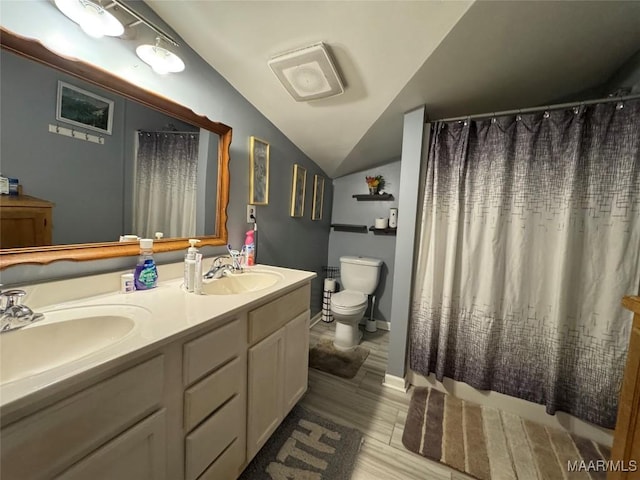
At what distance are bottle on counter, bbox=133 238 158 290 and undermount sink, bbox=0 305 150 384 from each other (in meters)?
0.20

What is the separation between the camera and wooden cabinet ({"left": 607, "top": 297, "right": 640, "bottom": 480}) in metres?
0.90

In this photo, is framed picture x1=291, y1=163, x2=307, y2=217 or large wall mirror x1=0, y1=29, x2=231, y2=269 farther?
framed picture x1=291, y1=163, x2=307, y2=217

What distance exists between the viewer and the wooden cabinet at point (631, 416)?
895 millimetres

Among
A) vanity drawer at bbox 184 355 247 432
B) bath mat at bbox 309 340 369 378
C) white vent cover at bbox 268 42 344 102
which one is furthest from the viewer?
bath mat at bbox 309 340 369 378

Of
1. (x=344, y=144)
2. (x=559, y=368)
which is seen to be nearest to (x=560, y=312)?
(x=559, y=368)

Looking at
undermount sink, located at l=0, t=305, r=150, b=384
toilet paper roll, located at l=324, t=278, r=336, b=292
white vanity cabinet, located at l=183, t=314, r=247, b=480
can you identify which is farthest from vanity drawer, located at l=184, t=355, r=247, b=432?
toilet paper roll, located at l=324, t=278, r=336, b=292

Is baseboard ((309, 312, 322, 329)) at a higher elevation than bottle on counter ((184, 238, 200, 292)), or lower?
lower

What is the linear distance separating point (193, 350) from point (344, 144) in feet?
6.22

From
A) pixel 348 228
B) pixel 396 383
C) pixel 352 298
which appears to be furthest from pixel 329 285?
pixel 396 383

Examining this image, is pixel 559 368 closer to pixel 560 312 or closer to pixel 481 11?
pixel 560 312

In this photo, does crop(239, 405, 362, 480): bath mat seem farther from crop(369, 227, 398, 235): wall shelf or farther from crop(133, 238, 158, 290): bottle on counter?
crop(369, 227, 398, 235): wall shelf

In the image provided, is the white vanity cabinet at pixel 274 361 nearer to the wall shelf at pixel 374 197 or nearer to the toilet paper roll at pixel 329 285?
the toilet paper roll at pixel 329 285

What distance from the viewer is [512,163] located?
153 cm

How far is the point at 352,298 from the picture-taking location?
2234 mm
